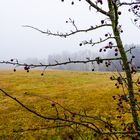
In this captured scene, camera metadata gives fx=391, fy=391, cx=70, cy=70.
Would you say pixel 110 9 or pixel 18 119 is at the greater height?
pixel 110 9

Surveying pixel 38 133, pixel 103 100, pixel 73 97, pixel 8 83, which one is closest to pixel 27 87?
pixel 8 83

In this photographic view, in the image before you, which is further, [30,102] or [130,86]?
[30,102]

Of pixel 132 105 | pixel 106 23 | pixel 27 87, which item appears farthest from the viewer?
pixel 27 87

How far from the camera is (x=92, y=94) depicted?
5072 cm

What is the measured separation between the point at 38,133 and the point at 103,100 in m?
15.7

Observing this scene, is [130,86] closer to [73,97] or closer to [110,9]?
[110,9]

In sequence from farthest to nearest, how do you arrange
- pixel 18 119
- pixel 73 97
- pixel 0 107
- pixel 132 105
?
pixel 73 97, pixel 0 107, pixel 18 119, pixel 132 105

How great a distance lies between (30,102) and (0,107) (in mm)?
4147

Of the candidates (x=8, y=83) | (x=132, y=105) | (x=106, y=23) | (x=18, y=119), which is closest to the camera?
(x=132, y=105)

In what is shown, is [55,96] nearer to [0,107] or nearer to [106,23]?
[0,107]

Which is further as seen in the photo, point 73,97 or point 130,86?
point 73,97

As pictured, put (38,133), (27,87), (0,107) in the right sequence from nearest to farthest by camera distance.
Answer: (38,133)
(0,107)
(27,87)

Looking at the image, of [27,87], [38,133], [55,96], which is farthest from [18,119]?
[27,87]

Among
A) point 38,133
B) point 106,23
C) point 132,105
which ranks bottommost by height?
point 38,133
